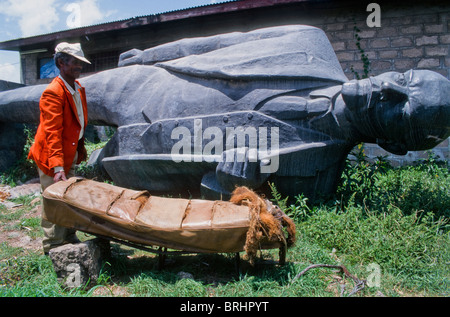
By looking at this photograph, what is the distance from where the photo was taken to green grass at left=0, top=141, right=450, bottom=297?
1.78 metres

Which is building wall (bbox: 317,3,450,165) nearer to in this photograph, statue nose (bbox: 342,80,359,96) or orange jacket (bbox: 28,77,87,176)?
statue nose (bbox: 342,80,359,96)

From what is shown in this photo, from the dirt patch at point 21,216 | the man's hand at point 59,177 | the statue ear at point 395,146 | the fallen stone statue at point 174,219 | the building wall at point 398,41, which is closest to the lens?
the fallen stone statue at point 174,219

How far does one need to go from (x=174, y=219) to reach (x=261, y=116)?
47.0 inches

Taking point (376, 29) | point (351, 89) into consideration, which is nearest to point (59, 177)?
point (351, 89)

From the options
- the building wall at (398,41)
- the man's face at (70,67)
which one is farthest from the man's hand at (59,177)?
the building wall at (398,41)

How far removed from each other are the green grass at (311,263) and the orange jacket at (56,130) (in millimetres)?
649

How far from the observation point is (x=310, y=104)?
103 inches

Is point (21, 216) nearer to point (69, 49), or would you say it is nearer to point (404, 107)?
point (69, 49)

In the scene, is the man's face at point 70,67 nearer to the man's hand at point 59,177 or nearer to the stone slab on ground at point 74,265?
the man's hand at point 59,177

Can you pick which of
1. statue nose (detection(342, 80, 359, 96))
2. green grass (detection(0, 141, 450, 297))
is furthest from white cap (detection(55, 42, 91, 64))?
statue nose (detection(342, 80, 359, 96))

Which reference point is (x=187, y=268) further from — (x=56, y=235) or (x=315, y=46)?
(x=315, y=46)

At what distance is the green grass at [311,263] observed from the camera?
1.78 meters

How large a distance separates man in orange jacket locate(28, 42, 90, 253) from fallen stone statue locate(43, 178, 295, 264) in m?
0.29
